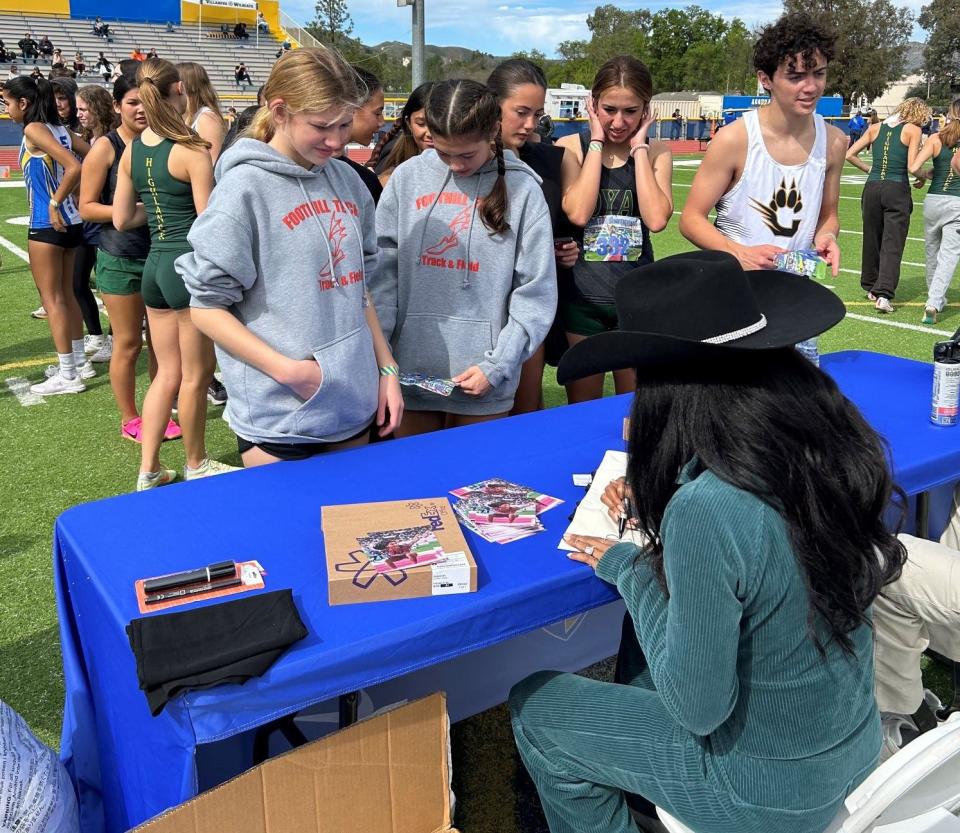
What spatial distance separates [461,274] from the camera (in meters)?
2.76

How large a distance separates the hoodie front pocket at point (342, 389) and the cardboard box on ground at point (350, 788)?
847 mm

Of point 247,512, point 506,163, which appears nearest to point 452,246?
point 506,163

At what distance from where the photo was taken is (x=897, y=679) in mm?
2102

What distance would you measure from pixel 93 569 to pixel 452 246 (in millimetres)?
1455

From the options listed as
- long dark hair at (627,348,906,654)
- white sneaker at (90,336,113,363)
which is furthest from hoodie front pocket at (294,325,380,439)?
white sneaker at (90,336,113,363)

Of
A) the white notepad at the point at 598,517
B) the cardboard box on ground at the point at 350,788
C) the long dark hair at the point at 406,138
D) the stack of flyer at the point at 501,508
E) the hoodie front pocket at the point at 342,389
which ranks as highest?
the long dark hair at the point at 406,138

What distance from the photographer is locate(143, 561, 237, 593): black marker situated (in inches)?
63.6

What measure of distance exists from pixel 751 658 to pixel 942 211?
22.1 feet

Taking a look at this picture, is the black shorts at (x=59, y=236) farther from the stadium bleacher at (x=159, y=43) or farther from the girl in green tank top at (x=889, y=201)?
the stadium bleacher at (x=159, y=43)

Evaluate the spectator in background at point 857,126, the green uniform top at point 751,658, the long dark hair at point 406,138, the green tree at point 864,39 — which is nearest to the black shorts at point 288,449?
the green uniform top at point 751,658

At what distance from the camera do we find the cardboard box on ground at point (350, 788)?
152cm

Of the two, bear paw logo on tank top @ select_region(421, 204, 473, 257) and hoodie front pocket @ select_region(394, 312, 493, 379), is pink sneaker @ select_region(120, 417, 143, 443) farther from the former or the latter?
bear paw logo on tank top @ select_region(421, 204, 473, 257)

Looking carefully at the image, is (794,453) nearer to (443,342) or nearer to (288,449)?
(288,449)

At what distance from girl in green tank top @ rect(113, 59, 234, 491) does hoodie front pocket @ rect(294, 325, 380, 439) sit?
151 centimetres
